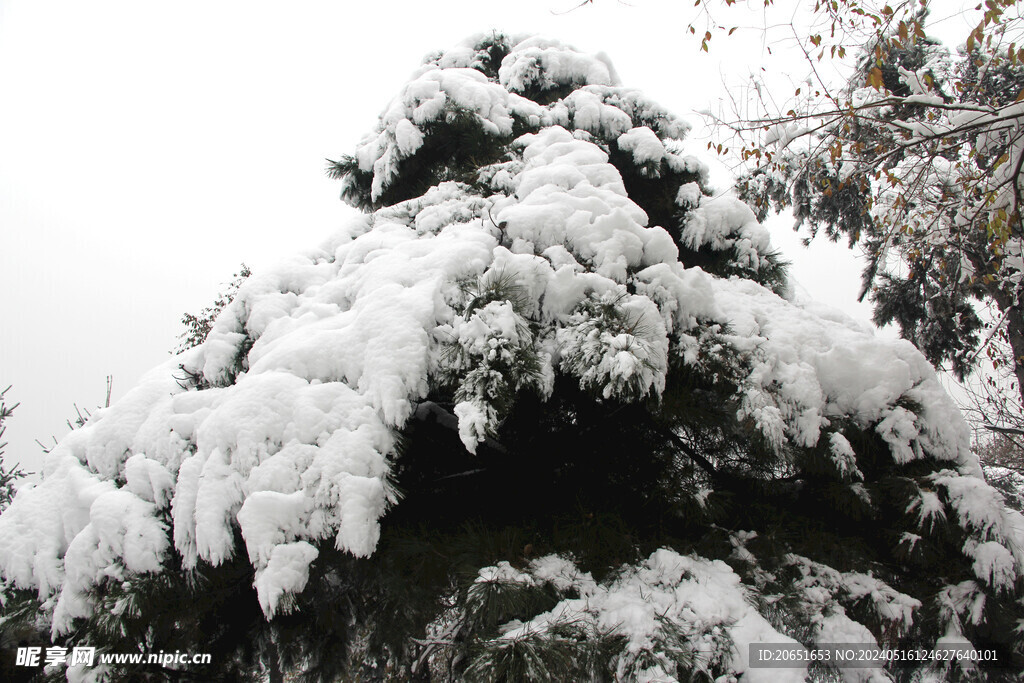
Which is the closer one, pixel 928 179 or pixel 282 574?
pixel 282 574

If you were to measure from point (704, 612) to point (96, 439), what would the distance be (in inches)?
86.4

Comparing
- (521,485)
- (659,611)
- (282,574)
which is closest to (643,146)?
(521,485)

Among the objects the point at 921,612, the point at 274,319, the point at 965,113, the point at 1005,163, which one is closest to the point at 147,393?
the point at 274,319

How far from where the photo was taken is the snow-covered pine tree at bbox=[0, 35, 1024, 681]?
147 cm

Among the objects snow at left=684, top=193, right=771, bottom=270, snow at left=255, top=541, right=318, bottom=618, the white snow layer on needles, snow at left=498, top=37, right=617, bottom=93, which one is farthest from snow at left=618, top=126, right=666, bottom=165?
snow at left=255, top=541, right=318, bottom=618

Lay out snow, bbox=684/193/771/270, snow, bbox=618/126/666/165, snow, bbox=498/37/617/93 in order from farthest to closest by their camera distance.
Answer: snow, bbox=498/37/617/93 < snow, bbox=618/126/666/165 < snow, bbox=684/193/771/270

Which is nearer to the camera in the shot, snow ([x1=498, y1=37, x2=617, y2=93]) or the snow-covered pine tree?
the snow-covered pine tree

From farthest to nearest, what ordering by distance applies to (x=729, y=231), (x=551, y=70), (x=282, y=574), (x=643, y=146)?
1. (x=551, y=70)
2. (x=643, y=146)
3. (x=729, y=231)
4. (x=282, y=574)

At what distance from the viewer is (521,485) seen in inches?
83.0

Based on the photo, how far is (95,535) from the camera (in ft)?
4.95

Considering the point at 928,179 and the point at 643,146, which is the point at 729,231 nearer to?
the point at 643,146

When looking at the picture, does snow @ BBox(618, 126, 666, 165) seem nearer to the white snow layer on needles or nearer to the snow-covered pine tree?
the snow-covered pine tree

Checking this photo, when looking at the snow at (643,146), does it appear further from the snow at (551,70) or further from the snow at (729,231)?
the snow at (551,70)

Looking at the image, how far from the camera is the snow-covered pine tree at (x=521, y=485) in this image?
1.47 m
